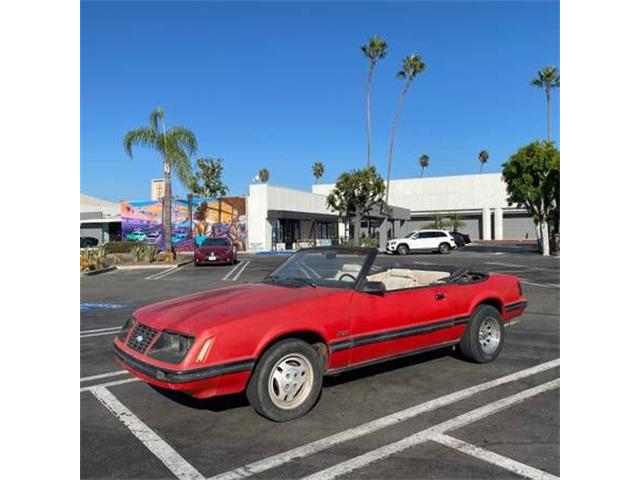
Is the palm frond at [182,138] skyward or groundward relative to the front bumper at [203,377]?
skyward

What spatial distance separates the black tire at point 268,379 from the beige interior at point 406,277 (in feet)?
6.18

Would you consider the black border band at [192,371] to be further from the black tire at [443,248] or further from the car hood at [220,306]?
the black tire at [443,248]

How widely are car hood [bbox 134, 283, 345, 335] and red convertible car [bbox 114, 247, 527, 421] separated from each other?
0.03ft

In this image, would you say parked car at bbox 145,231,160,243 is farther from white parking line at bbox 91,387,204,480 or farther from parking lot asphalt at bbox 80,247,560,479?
white parking line at bbox 91,387,204,480

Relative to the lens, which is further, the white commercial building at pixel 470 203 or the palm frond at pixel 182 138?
the white commercial building at pixel 470 203

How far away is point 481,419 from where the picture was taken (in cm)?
430

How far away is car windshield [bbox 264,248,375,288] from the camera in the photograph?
514 cm

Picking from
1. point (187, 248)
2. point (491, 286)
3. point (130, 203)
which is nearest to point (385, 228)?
point (187, 248)

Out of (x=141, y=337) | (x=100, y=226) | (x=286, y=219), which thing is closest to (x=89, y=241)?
(x=100, y=226)

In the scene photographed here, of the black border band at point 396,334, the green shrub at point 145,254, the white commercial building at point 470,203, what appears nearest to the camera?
the black border band at point 396,334

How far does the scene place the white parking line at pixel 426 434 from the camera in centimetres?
343

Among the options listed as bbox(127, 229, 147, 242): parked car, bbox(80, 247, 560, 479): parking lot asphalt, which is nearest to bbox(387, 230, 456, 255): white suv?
bbox(127, 229, 147, 242): parked car

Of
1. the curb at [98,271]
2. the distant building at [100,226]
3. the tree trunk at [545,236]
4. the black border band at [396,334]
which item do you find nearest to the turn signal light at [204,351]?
the black border band at [396,334]

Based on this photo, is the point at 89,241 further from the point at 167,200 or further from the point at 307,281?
the point at 307,281
